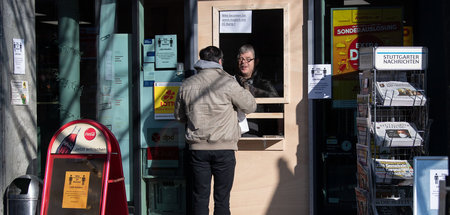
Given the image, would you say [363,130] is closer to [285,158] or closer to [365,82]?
[365,82]

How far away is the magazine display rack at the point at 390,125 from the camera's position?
452 centimetres

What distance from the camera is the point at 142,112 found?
18.3 ft

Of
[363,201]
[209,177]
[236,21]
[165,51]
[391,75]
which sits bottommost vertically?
[363,201]

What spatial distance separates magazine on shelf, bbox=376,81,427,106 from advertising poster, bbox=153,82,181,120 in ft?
6.91

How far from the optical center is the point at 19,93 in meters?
5.24

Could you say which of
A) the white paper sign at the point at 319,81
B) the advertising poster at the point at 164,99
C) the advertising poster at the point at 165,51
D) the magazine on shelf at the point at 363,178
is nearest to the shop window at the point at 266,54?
the white paper sign at the point at 319,81

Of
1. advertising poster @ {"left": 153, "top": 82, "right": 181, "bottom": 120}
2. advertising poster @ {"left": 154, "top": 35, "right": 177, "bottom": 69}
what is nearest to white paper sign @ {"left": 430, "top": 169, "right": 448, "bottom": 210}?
advertising poster @ {"left": 153, "top": 82, "right": 181, "bottom": 120}

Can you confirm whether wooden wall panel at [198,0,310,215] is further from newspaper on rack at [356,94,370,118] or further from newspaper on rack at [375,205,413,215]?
newspaper on rack at [375,205,413,215]

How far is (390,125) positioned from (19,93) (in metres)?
3.62

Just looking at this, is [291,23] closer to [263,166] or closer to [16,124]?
[263,166]

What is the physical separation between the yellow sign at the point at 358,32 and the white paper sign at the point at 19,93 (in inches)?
125

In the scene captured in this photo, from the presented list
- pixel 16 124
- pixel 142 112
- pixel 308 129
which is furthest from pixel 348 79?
pixel 16 124

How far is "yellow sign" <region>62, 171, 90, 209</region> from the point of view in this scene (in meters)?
4.59

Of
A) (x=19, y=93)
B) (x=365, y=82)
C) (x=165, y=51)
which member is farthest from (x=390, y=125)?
(x=19, y=93)
